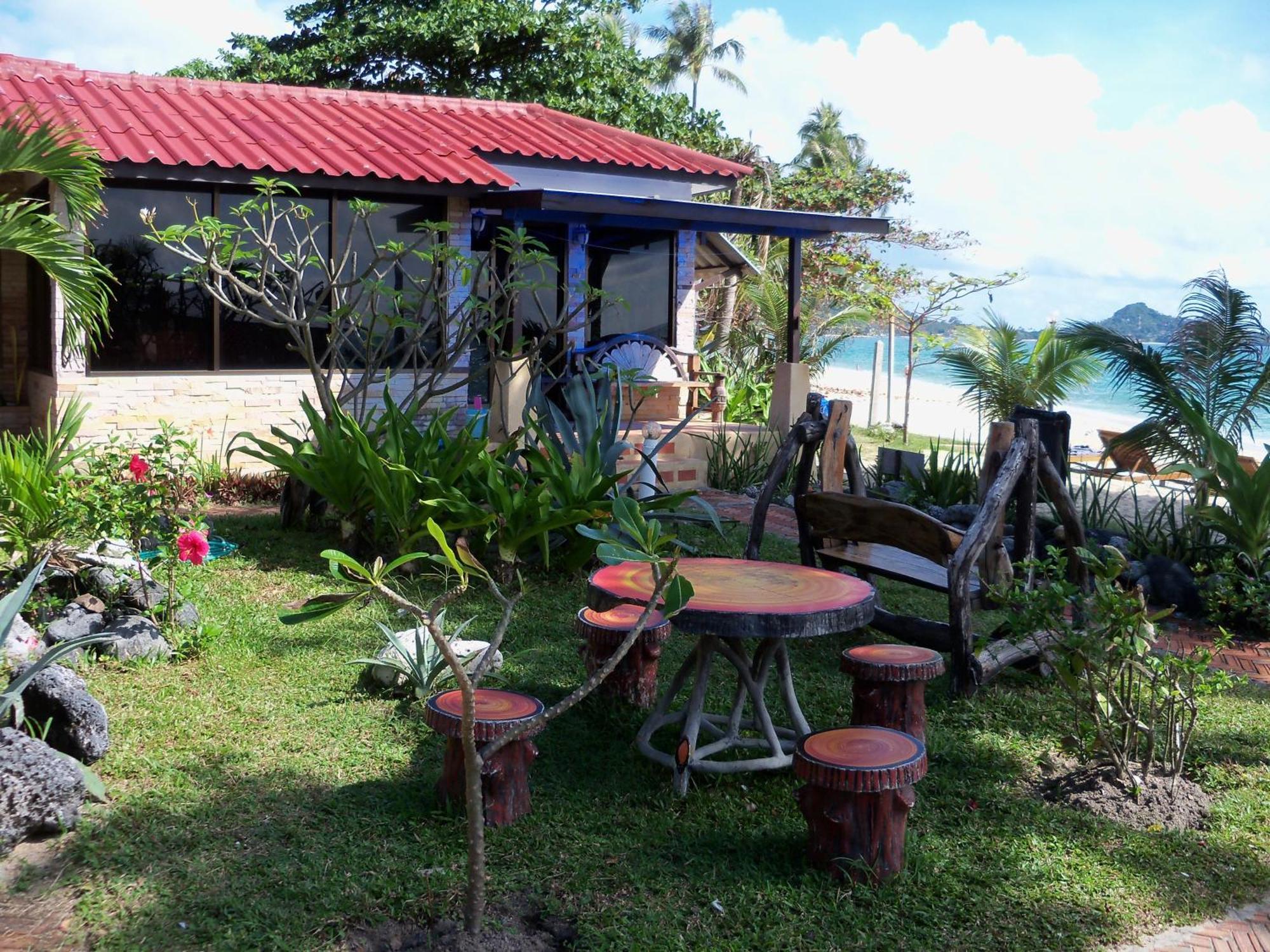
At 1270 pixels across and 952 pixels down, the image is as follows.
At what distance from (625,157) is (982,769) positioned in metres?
10.6

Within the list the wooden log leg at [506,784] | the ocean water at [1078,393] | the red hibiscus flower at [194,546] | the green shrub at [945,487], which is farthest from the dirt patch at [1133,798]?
the ocean water at [1078,393]

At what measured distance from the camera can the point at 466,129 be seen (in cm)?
1364

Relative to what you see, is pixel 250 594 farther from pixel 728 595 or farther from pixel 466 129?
pixel 466 129

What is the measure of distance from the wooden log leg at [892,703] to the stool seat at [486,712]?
4.29 feet

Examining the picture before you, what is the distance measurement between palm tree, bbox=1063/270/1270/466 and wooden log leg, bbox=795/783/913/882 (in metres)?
5.58

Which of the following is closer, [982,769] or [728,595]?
[728,595]

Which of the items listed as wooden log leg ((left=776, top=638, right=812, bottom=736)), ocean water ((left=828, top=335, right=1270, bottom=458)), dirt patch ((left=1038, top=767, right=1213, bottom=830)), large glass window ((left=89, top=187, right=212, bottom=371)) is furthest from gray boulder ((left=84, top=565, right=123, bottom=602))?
ocean water ((left=828, top=335, right=1270, bottom=458))

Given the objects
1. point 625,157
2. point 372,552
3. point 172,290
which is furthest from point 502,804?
point 625,157

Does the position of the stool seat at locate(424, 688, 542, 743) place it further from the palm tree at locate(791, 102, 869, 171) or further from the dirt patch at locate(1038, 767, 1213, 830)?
the palm tree at locate(791, 102, 869, 171)

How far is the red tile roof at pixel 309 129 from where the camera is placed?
34.4ft

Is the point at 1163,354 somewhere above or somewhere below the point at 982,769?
above

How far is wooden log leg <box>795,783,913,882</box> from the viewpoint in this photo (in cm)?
346

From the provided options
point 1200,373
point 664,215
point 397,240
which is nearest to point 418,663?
point 1200,373

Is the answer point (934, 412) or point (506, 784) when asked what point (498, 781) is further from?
point (934, 412)
